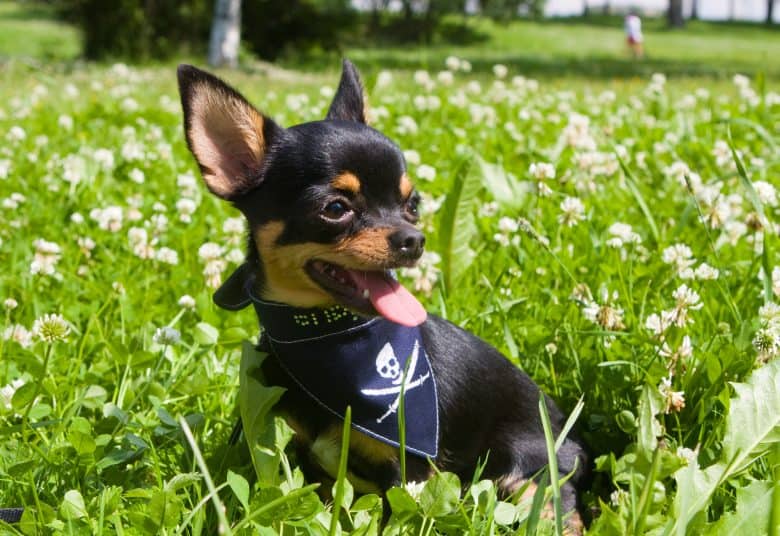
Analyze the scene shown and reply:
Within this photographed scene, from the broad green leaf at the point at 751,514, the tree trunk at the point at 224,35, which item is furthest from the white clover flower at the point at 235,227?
the tree trunk at the point at 224,35

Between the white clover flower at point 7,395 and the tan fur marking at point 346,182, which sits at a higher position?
the tan fur marking at point 346,182

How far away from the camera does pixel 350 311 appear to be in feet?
8.70

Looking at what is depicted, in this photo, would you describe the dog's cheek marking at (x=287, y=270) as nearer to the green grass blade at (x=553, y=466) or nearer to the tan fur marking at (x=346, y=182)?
the tan fur marking at (x=346, y=182)

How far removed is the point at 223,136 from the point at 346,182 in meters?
0.48

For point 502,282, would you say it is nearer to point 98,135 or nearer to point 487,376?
point 487,376

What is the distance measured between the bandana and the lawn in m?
0.17

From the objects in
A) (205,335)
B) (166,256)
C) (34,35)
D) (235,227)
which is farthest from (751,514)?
(34,35)

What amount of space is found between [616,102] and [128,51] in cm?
1164

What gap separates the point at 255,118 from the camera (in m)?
2.88

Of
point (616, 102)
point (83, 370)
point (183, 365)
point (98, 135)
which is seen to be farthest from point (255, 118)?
point (616, 102)

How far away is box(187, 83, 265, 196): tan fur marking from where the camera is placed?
2850 mm

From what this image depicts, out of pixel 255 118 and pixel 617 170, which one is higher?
pixel 255 118

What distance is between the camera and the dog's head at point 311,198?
8.71 feet

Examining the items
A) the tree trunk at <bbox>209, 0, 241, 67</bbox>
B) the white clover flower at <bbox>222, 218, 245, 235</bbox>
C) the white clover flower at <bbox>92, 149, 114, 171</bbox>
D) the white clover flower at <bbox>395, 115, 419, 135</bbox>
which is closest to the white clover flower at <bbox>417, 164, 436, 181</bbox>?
the white clover flower at <bbox>222, 218, 245, 235</bbox>
